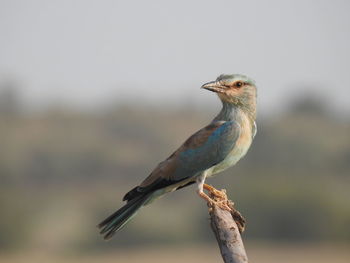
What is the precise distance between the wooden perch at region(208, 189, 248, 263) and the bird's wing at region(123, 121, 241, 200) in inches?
19.7

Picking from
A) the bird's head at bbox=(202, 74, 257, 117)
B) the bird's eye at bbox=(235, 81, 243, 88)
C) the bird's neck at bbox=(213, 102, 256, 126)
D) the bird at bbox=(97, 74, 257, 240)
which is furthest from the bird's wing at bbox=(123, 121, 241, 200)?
the bird's eye at bbox=(235, 81, 243, 88)

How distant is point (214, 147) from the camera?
11.1 metres

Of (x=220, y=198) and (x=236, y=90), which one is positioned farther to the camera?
(x=236, y=90)

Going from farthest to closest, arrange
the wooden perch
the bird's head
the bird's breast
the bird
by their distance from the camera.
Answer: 1. the bird's head
2. the bird's breast
3. the bird
4. the wooden perch

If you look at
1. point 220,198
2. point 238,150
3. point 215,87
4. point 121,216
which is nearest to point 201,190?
point 220,198

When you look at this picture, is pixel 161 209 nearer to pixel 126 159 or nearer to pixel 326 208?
pixel 326 208

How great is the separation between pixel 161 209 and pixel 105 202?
226 inches

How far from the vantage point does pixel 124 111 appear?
117938 mm

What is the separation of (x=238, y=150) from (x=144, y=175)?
76.0 meters

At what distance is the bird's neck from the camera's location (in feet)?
37.1

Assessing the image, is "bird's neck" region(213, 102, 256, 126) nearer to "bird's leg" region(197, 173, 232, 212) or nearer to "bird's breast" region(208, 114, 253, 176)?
"bird's breast" region(208, 114, 253, 176)

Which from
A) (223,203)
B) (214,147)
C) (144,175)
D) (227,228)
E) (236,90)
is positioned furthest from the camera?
(144,175)

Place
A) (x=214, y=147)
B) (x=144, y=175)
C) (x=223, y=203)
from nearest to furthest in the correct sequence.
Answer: (x=223, y=203) → (x=214, y=147) → (x=144, y=175)

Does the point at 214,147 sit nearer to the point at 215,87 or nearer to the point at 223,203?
the point at 215,87
